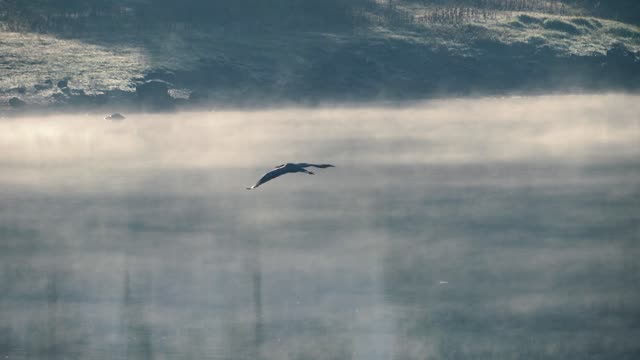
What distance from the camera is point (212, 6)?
80.7m

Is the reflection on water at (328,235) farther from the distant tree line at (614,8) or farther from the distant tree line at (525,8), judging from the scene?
the distant tree line at (614,8)

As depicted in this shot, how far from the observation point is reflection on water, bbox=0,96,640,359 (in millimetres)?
33250

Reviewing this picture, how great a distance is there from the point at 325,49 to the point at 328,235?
3272cm

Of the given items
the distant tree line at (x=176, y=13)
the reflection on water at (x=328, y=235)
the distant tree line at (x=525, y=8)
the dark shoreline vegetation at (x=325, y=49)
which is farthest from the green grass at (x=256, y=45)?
the reflection on water at (x=328, y=235)

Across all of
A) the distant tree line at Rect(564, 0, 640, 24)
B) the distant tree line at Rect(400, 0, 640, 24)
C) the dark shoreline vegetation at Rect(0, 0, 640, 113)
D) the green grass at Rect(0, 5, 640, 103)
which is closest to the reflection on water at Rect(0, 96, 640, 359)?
the dark shoreline vegetation at Rect(0, 0, 640, 113)

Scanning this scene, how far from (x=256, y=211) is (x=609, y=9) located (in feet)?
146

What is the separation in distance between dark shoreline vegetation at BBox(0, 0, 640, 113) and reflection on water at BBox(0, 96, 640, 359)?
2.32 metres

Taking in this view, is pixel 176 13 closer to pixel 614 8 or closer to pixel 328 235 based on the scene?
pixel 614 8

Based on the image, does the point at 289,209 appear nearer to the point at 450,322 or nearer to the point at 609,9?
the point at 450,322

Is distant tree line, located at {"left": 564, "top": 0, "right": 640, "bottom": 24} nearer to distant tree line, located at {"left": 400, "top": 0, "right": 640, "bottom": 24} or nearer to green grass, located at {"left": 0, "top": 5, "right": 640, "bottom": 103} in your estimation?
distant tree line, located at {"left": 400, "top": 0, "right": 640, "bottom": 24}

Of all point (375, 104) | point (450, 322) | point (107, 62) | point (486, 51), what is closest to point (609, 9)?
point (486, 51)

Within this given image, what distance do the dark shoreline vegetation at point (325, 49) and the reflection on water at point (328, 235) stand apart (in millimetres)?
2321

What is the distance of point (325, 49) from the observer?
253 ft

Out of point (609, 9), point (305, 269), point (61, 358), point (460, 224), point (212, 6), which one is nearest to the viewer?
point (61, 358)
